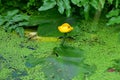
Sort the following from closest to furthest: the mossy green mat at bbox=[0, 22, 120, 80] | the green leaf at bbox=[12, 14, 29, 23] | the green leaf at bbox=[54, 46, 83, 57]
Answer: the mossy green mat at bbox=[0, 22, 120, 80]
the green leaf at bbox=[54, 46, 83, 57]
the green leaf at bbox=[12, 14, 29, 23]

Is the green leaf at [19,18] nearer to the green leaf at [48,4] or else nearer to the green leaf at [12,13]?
the green leaf at [12,13]

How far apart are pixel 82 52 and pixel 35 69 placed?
337 mm

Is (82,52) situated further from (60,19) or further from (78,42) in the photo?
(60,19)

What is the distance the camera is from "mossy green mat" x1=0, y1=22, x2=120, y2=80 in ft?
7.66

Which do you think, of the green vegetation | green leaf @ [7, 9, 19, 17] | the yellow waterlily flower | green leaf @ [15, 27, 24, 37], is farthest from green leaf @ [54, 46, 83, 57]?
green leaf @ [7, 9, 19, 17]

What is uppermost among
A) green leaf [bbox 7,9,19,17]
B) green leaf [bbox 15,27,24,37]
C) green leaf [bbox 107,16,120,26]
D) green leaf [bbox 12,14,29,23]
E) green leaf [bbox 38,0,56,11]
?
green leaf [bbox 38,0,56,11]

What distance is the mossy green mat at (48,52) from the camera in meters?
2.34

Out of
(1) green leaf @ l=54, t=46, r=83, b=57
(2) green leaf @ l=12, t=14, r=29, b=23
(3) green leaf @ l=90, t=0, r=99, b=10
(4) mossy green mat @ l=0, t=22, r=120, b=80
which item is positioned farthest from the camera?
(2) green leaf @ l=12, t=14, r=29, b=23

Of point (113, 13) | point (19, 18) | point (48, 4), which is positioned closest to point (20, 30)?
point (19, 18)

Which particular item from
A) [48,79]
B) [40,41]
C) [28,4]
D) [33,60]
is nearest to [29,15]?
[28,4]

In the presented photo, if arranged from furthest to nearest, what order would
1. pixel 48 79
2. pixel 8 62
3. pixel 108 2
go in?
pixel 108 2, pixel 8 62, pixel 48 79

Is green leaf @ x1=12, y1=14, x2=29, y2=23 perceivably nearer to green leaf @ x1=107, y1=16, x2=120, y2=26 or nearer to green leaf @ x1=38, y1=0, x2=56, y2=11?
green leaf @ x1=38, y1=0, x2=56, y2=11

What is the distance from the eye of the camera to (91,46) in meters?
2.57

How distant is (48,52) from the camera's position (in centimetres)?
251
